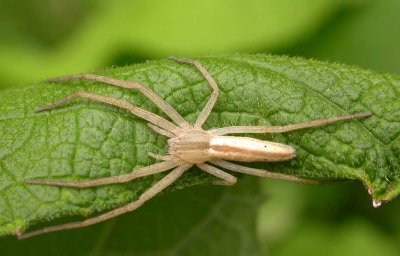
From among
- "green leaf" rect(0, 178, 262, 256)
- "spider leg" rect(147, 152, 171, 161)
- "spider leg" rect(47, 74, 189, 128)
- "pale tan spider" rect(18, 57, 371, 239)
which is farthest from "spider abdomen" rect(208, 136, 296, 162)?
"green leaf" rect(0, 178, 262, 256)

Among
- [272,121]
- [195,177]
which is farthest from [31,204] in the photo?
[272,121]

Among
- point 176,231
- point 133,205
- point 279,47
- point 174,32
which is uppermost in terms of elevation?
point 174,32

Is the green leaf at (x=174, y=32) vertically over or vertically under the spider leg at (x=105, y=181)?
over

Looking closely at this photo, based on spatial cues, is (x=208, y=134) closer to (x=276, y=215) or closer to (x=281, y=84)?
(x=281, y=84)

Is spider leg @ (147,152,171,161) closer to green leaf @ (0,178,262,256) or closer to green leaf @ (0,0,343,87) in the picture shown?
green leaf @ (0,178,262,256)

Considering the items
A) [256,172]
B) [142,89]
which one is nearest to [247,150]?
[256,172]

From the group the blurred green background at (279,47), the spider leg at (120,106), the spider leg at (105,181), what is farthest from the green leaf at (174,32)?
the spider leg at (105,181)

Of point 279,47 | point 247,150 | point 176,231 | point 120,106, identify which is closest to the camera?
point 120,106

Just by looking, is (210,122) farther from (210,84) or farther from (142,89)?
(142,89)

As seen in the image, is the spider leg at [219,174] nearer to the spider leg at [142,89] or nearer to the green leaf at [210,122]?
the green leaf at [210,122]
